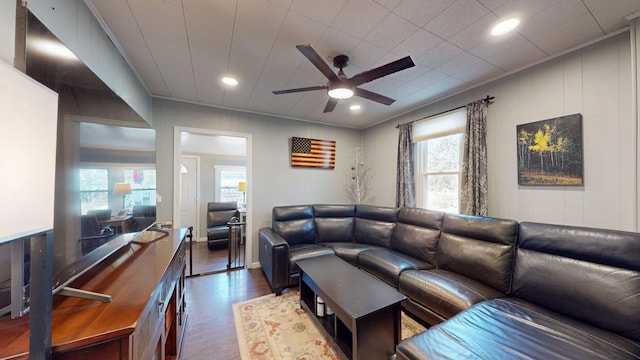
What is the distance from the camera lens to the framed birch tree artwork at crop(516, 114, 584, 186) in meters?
1.96

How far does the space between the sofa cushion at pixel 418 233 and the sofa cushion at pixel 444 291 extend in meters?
0.42

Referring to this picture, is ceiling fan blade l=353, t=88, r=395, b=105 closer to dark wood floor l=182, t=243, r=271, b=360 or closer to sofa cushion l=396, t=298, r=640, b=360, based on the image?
sofa cushion l=396, t=298, r=640, b=360

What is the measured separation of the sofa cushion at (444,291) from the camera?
5.56 feet

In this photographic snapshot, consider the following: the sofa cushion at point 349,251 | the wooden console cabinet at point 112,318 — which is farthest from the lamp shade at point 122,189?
the sofa cushion at point 349,251

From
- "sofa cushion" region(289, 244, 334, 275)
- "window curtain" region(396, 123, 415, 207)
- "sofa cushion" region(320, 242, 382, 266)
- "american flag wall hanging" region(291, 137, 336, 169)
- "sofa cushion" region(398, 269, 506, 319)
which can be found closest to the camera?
"sofa cushion" region(398, 269, 506, 319)

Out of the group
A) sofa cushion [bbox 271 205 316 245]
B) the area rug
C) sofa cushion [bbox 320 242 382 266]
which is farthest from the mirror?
sofa cushion [bbox 320 242 382 266]

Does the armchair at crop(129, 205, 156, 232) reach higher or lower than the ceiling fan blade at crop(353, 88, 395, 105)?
lower

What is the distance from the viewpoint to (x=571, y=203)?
2.01 m

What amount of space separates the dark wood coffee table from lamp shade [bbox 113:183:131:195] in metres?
1.61

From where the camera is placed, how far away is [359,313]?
147 centimetres

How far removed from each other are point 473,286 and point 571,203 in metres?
1.24

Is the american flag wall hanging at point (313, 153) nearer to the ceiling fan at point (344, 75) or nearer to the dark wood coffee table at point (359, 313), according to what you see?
the ceiling fan at point (344, 75)

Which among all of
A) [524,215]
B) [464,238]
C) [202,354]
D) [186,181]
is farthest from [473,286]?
[186,181]

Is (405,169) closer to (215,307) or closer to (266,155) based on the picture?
A: (266,155)
